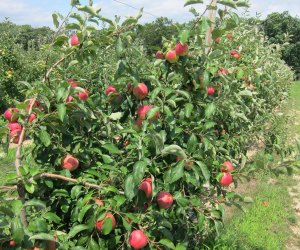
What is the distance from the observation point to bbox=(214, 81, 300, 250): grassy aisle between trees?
3920 mm

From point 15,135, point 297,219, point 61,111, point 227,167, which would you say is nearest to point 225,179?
point 227,167

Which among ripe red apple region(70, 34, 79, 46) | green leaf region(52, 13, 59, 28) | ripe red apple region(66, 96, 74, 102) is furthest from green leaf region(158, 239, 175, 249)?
green leaf region(52, 13, 59, 28)

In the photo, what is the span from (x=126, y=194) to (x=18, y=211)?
1.45 ft

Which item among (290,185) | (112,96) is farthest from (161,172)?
(290,185)

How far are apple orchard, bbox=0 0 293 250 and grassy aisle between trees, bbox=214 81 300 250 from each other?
4.57 ft

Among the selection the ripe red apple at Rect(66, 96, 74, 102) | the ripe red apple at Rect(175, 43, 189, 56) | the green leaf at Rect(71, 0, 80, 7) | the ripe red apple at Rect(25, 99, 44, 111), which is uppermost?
the green leaf at Rect(71, 0, 80, 7)

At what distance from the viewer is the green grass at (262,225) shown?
3874 mm

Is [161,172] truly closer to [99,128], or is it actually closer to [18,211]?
[99,128]

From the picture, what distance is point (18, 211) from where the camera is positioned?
1.38 meters

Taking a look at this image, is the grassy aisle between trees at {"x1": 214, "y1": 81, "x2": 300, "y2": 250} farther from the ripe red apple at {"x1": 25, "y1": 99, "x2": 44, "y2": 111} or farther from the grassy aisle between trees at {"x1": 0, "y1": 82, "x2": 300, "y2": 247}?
the ripe red apple at {"x1": 25, "y1": 99, "x2": 44, "y2": 111}

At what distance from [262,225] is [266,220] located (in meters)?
0.23

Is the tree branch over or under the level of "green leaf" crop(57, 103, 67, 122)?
under

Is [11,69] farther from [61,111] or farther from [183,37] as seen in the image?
[61,111]

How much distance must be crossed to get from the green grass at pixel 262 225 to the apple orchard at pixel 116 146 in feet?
5.99
